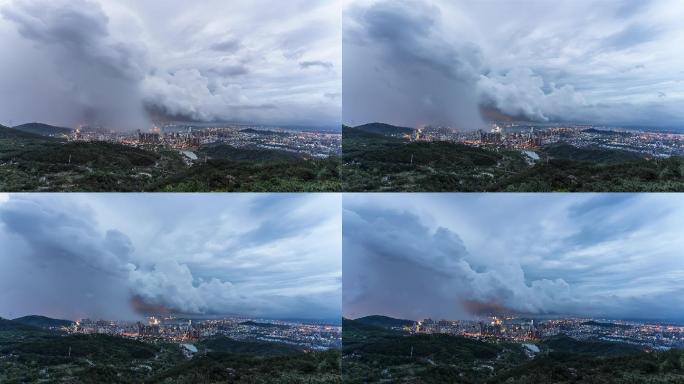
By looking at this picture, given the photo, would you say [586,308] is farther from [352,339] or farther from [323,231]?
[323,231]

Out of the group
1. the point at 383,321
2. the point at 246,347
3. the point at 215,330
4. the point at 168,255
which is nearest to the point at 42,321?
the point at 168,255

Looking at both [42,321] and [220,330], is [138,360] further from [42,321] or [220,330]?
[42,321]

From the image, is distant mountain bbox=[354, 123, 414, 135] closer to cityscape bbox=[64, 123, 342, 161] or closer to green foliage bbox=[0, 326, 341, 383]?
cityscape bbox=[64, 123, 342, 161]

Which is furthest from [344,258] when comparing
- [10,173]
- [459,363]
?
[10,173]

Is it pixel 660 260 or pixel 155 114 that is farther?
pixel 155 114

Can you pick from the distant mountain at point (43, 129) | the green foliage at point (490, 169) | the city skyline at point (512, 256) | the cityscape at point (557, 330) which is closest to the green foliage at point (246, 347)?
the city skyline at point (512, 256)

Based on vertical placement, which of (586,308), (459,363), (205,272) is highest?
(205,272)
